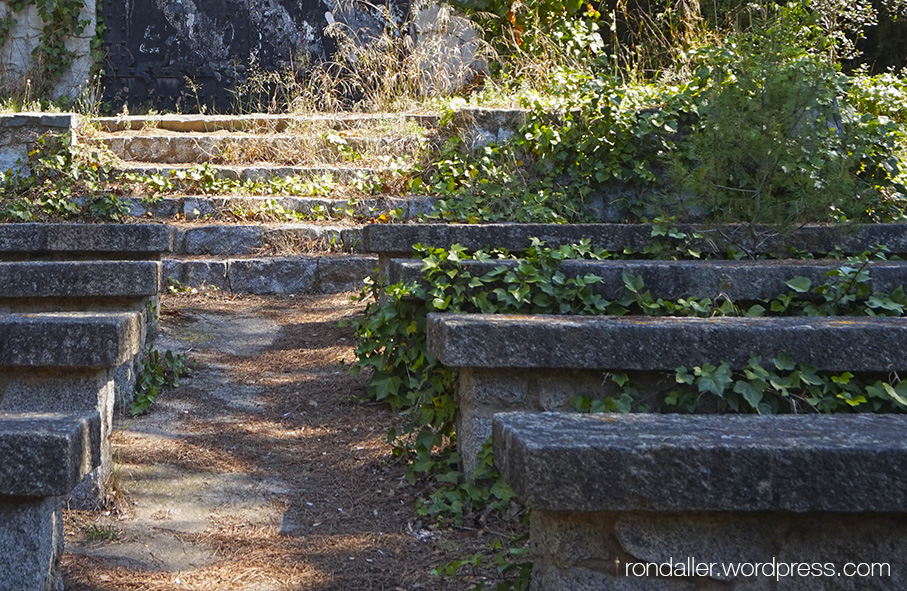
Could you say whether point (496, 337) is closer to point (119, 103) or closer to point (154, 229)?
point (154, 229)

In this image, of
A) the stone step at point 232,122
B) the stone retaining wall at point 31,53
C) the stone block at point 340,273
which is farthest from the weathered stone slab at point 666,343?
the stone retaining wall at point 31,53

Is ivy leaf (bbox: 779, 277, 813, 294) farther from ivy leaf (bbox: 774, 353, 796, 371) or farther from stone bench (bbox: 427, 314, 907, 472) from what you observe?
ivy leaf (bbox: 774, 353, 796, 371)

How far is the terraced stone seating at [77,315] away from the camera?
2539mm

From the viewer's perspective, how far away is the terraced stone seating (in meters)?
2.54

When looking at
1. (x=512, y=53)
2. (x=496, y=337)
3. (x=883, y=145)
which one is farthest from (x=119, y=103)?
(x=496, y=337)

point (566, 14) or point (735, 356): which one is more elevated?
point (566, 14)

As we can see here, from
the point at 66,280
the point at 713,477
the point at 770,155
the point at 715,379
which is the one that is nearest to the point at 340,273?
the point at 66,280

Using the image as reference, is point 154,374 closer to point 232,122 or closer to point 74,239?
point 74,239

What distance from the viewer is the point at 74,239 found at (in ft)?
14.5

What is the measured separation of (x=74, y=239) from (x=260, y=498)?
2.14 meters

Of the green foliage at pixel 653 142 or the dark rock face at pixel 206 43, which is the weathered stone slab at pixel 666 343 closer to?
the green foliage at pixel 653 142

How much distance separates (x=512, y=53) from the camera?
321 inches

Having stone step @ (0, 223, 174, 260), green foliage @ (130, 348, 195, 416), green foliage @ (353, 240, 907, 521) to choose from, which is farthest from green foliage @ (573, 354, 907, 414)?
stone step @ (0, 223, 174, 260)

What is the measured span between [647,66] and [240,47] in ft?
15.7
